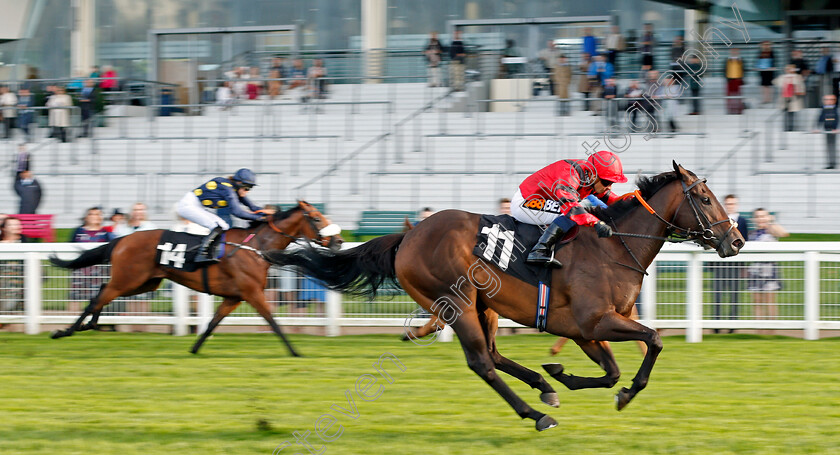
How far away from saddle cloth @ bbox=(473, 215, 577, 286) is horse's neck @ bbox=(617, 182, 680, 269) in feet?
1.05

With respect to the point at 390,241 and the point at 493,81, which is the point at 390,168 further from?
the point at 390,241

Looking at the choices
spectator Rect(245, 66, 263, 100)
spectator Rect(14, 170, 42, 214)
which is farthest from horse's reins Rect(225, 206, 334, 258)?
spectator Rect(245, 66, 263, 100)

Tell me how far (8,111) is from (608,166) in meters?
12.5

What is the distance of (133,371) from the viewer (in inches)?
255

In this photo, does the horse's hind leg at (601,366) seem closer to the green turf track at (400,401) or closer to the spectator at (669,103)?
the green turf track at (400,401)

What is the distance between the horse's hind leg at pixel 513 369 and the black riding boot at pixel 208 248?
3052mm

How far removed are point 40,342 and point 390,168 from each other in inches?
221

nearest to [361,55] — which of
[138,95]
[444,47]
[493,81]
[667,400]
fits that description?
[444,47]

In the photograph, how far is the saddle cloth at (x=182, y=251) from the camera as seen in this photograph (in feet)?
24.5

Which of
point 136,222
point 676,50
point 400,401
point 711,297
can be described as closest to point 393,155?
point 676,50

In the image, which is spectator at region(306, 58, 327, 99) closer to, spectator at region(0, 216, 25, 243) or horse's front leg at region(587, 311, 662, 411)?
spectator at region(0, 216, 25, 243)

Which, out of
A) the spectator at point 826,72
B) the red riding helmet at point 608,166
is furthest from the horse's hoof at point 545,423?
the spectator at point 826,72

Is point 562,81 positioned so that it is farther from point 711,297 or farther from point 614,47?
point 711,297

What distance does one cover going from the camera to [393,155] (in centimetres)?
1262
